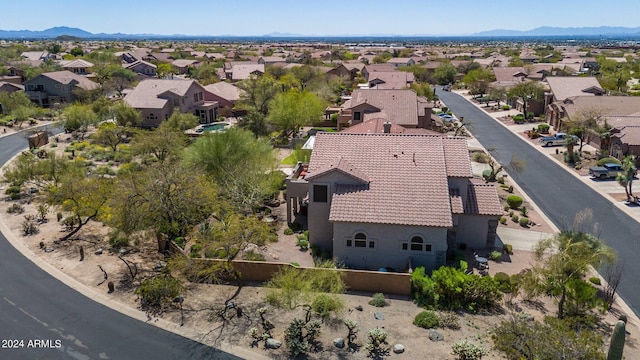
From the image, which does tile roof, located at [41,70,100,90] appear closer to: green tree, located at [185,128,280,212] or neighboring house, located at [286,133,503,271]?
green tree, located at [185,128,280,212]

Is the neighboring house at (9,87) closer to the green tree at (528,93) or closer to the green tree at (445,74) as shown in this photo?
the green tree at (528,93)

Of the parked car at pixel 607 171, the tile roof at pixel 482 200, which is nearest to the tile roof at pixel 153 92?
the tile roof at pixel 482 200

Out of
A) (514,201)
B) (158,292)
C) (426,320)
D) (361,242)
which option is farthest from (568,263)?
(158,292)

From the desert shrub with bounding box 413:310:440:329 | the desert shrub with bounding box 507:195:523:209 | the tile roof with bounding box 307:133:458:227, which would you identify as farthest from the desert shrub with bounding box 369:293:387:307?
the desert shrub with bounding box 507:195:523:209

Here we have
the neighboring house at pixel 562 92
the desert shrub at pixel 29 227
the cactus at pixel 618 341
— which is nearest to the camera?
the cactus at pixel 618 341

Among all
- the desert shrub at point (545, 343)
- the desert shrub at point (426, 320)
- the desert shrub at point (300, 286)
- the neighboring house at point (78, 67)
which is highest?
the neighboring house at point (78, 67)

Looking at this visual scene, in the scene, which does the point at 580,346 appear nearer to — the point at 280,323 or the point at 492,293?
the point at 492,293

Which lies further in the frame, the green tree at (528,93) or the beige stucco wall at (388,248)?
the green tree at (528,93)

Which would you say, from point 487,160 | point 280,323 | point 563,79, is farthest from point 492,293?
point 563,79
